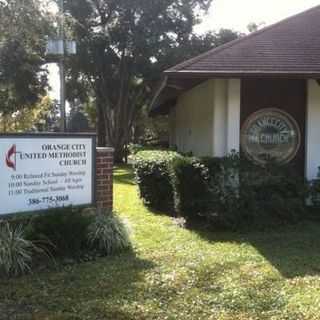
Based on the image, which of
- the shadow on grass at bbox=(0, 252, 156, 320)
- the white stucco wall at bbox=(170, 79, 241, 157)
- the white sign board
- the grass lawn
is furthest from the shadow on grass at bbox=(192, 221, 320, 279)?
the white sign board

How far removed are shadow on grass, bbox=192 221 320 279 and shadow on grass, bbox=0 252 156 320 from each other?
1.69m

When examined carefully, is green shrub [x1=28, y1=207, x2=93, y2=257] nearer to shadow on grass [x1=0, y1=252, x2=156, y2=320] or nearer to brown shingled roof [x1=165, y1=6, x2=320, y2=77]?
shadow on grass [x1=0, y1=252, x2=156, y2=320]

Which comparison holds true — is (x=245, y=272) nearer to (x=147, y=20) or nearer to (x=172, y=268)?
(x=172, y=268)

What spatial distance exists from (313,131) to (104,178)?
4.87 metres

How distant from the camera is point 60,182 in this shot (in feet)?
27.1

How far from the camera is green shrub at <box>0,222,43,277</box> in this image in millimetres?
6820

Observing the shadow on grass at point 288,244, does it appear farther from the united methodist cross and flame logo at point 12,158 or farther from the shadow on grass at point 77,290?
the united methodist cross and flame logo at point 12,158

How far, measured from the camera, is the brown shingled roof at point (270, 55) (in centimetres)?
1031

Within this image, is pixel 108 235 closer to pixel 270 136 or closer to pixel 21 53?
pixel 270 136

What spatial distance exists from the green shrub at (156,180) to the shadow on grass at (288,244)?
82.8 inches

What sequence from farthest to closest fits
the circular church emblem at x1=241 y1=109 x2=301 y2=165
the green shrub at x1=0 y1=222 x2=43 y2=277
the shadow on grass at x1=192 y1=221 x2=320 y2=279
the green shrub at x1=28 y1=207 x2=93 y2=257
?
the circular church emblem at x1=241 y1=109 x2=301 y2=165 < the green shrub at x1=28 y1=207 x2=93 y2=257 < the shadow on grass at x1=192 y1=221 x2=320 y2=279 < the green shrub at x1=0 y1=222 x2=43 y2=277

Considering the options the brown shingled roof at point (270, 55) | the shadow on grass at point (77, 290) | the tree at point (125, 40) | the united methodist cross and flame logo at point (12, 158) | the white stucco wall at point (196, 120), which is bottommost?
the shadow on grass at point (77, 290)

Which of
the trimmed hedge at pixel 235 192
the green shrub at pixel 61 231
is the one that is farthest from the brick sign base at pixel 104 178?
the trimmed hedge at pixel 235 192

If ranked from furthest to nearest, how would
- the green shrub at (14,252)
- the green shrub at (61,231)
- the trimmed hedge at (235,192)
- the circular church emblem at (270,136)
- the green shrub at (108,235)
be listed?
1. the circular church emblem at (270,136)
2. the trimmed hedge at (235,192)
3. the green shrub at (108,235)
4. the green shrub at (61,231)
5. the green shrub at (14,252)
